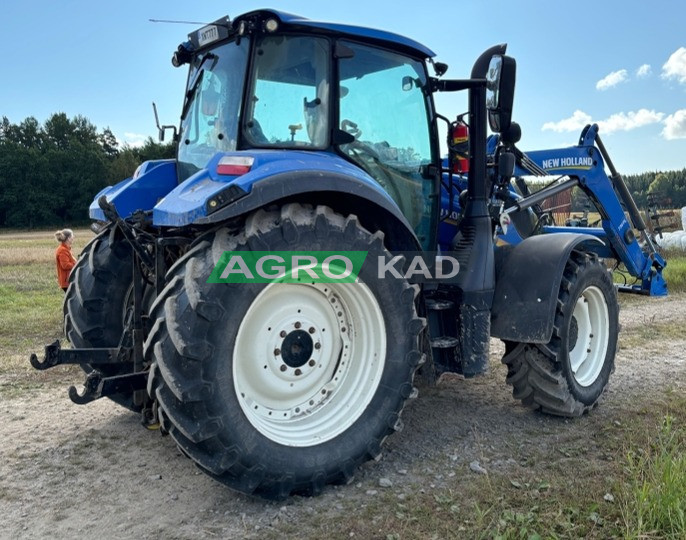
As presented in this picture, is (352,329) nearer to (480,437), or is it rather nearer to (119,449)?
(480,437)

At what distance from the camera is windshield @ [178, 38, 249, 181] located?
144 inches

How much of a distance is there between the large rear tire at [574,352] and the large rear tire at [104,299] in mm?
2718

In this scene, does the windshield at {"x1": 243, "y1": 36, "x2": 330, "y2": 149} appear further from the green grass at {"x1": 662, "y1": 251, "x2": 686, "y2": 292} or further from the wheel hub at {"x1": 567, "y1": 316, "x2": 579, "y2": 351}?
the green grass at {"x1": 662, "y1": 251, "x2": 686, "y2": 292}

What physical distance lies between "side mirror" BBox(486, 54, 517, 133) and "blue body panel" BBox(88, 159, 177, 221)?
2302mm

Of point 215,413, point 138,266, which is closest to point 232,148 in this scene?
point 138,266

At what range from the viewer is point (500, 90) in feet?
12.9

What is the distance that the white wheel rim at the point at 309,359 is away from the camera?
3248mm

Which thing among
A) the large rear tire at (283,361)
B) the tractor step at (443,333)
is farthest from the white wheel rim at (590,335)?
the large rear tire at (283,361)

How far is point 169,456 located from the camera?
3869 mm

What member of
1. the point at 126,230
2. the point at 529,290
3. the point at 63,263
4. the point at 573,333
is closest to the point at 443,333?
the point at 529,290

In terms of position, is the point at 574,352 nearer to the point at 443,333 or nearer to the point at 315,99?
the point at 443,333

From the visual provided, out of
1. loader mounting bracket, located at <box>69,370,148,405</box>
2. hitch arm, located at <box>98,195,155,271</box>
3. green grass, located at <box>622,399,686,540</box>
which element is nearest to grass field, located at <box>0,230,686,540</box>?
green grass, located at <box>622,399,686,540</box>

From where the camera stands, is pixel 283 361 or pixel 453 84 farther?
pixel 453 84

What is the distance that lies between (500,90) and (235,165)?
1854mm
